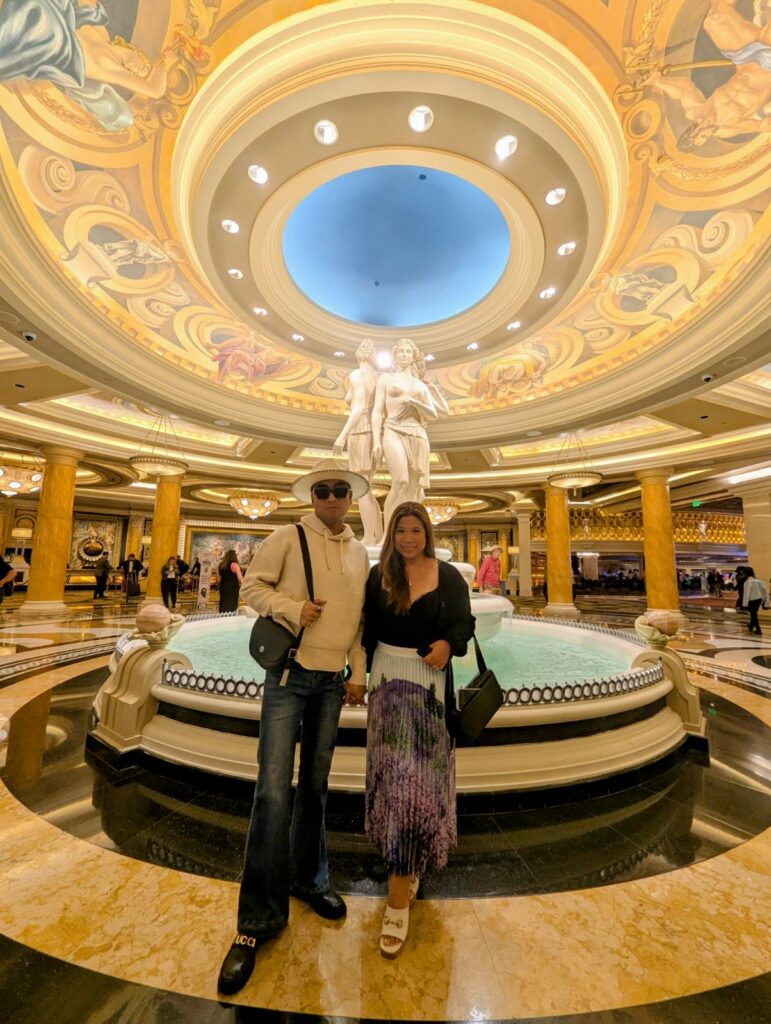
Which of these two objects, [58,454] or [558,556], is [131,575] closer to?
[58,454]

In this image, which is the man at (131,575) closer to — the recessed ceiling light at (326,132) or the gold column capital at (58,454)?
the gold column capital at (58,454)

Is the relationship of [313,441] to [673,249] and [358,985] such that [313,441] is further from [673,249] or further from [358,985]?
[358,985]

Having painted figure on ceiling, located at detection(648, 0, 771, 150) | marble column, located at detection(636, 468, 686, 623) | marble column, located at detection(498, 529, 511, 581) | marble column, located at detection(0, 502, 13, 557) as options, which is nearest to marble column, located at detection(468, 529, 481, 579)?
marble column, located at detection(498, 529, 511, 581)

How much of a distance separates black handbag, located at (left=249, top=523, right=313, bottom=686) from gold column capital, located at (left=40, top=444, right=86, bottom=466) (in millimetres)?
11900

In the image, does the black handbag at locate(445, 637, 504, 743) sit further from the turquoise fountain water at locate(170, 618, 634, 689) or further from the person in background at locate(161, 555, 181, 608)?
the person in background at locate(161, 555, 181, 608)

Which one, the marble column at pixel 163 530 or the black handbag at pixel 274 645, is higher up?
the marble column at pixel 163 530

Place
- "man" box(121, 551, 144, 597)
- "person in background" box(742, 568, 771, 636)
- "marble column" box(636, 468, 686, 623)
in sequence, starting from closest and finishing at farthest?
"person in background" box(742, 568, 771, 636), "marble column" box(636, 468, 686, 623), "man" box(121, 551, 144, 597)

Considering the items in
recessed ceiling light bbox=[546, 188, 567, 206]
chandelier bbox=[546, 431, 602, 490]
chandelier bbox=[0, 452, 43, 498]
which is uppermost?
recessed ceiling light bbox=[546, 188, 567, 206]

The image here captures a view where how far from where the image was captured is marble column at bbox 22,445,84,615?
9.91 m

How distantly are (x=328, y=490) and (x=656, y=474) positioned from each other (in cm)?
1242

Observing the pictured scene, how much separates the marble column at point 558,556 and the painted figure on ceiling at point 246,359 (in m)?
8.84

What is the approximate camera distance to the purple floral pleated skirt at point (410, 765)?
1.35m

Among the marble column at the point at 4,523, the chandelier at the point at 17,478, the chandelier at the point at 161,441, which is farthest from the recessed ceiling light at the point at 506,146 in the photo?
the marble column at the point at 4,523

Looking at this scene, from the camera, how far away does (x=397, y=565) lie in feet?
A: 4.61
